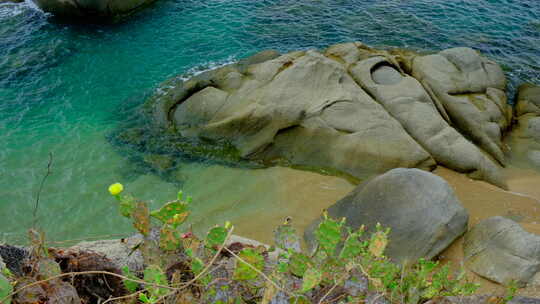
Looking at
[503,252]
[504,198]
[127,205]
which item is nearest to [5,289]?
[127,205]

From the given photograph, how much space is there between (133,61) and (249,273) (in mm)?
12214

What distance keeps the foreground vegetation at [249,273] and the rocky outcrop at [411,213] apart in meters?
3.63

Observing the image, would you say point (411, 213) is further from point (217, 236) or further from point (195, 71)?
point (195, 71)

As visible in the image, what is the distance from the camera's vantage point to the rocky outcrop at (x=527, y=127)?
9.99m

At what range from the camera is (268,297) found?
7.97 ft

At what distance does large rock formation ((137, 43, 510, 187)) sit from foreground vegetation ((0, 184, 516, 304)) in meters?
6.09

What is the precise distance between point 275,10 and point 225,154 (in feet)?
29.4

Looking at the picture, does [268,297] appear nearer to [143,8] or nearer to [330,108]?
[330,108]

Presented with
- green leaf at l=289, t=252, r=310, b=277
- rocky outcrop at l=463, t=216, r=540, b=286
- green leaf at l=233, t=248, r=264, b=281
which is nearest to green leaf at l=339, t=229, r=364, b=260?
green leaf at l=289, t=252, r=310, b=277

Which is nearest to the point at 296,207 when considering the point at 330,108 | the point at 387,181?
the point at 387,181

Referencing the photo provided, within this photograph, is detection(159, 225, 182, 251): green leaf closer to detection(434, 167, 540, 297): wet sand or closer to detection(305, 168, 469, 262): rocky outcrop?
detection(305, 168, 469, 262): rocky outcrop

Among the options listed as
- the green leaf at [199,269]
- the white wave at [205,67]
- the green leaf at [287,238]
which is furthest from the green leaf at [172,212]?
the white wave at [205,67]

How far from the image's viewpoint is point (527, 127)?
1064 centimetres

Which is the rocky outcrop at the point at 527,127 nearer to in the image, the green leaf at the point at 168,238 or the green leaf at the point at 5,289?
the green leaf at the point at 168,238
